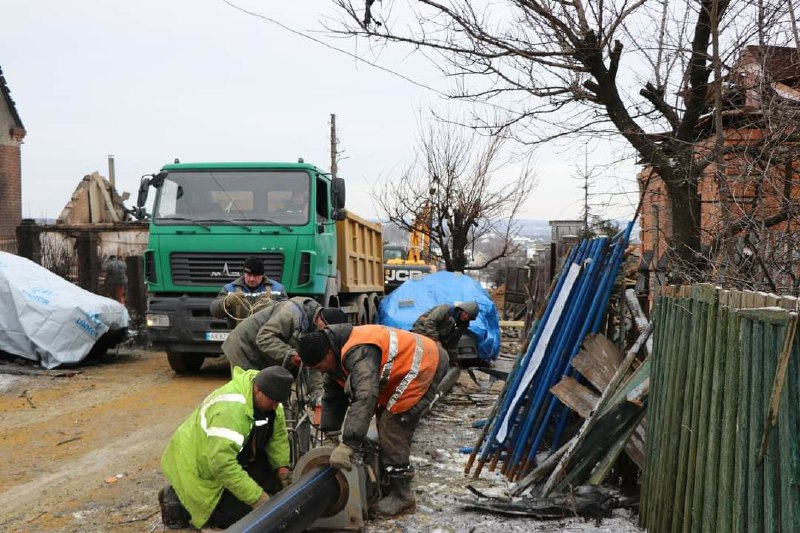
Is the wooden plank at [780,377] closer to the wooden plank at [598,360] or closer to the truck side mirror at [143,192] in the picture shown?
the wooden plank at [598,360]

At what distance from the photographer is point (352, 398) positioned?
4.48 meters

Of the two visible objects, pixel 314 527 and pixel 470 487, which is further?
pixel 470 487

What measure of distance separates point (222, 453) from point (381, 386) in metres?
1.19

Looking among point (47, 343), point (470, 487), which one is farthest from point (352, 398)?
point (47, 343)

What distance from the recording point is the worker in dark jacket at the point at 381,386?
434cm

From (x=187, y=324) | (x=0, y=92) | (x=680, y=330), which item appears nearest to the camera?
(x=680, y=330)

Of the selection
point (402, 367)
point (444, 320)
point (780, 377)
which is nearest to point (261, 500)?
point (402, 367)

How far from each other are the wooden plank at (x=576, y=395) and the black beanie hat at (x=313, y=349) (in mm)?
1718

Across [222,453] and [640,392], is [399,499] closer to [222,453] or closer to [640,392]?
[222,453]

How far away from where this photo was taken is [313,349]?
4391mm

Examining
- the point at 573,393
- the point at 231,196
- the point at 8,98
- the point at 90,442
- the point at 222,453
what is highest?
the point at 8,98

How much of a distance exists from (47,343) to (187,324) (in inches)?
103

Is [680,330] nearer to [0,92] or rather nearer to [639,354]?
[639,354]

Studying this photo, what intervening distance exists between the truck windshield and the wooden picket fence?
19.6 ft
